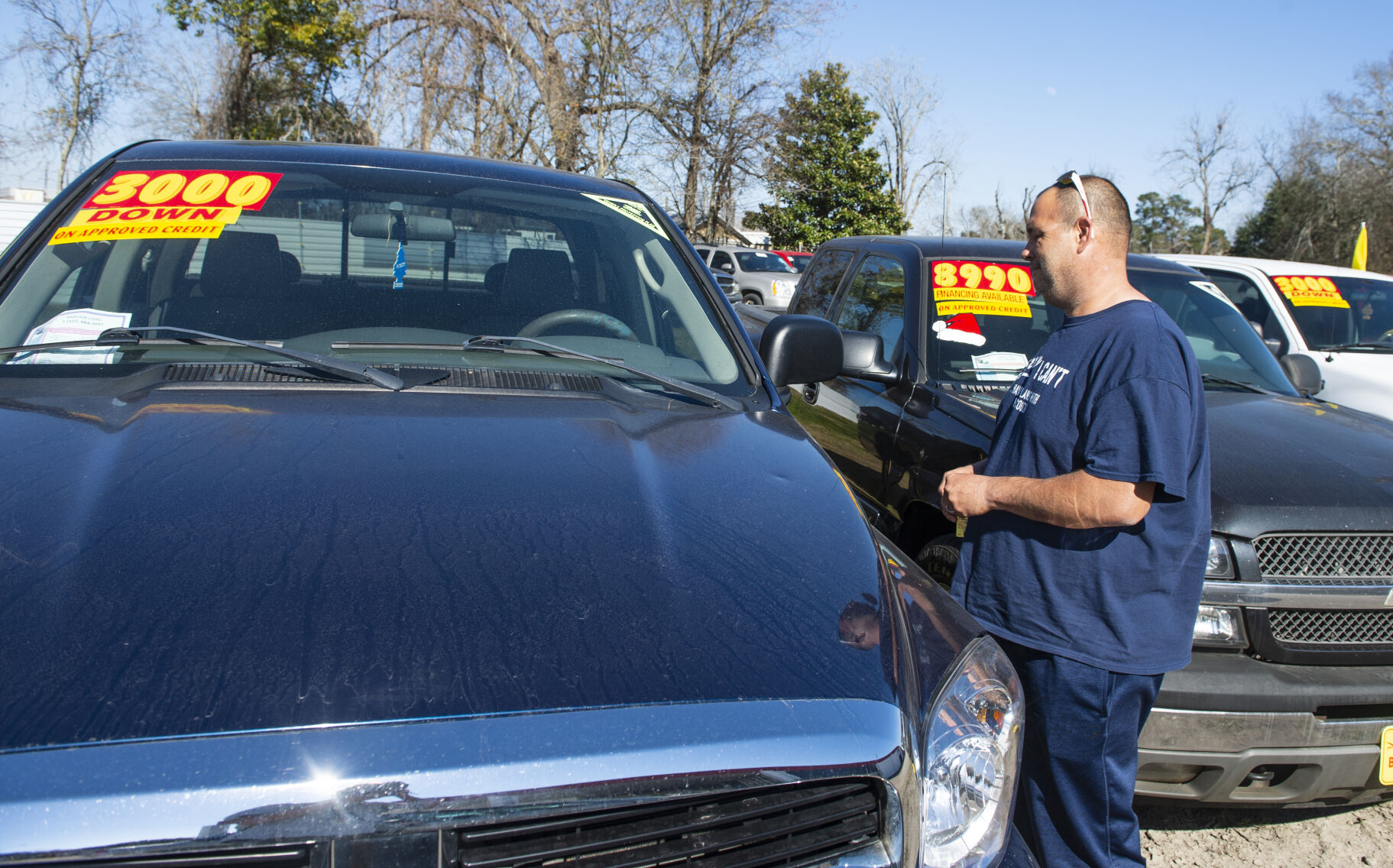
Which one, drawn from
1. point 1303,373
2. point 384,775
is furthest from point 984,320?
point 384,775

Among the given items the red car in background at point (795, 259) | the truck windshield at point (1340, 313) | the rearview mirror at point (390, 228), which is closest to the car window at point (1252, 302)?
the truck windshield at point (1340, 313)

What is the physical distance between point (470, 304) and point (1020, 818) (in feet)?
6.37

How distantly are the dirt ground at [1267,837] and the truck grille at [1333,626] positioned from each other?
0.65 metres

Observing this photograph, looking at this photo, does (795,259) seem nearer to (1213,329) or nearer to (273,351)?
(1213,329)

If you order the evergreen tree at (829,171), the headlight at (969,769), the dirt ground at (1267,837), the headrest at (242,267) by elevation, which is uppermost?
the evergreen tree at (829,171)

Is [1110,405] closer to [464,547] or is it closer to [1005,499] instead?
[1005,499]

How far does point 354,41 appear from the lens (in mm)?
26641

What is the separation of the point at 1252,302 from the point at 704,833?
724 cm

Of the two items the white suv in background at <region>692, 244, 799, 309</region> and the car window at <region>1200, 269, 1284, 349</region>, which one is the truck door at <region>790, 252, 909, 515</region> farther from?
the white suv in background at <region>692, 244, 799, 309</region>

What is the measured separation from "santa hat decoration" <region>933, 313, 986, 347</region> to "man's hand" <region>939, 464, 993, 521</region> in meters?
1.81

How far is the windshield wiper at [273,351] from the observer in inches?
86.2

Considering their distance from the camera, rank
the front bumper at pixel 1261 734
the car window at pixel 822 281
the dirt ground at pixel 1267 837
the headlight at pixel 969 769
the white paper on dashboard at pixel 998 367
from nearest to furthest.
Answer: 1. the headlight at pixel 969 769
2. the front bumper at pixel 1261 734
3. the dirt ground at pixel 1267 837
4. the white paper on dashboard at pixel 998 367
5. the car window at pixel 822 281

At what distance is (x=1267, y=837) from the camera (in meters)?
3.29

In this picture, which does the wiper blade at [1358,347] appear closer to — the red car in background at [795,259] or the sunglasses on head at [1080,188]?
the sunglasses on head at [1080,188]
